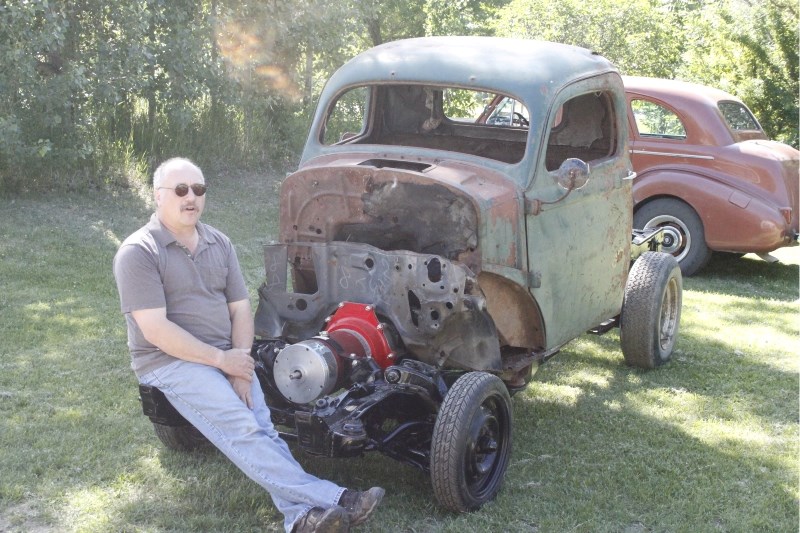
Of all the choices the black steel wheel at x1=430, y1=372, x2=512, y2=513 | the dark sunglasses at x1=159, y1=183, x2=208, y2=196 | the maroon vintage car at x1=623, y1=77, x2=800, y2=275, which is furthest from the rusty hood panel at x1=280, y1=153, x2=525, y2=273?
the maroon vintage car at x1=623, y1=77, x2=800, y2=275

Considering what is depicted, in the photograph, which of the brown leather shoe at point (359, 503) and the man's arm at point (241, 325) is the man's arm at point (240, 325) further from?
the brown leather shoe at point (359, 503)

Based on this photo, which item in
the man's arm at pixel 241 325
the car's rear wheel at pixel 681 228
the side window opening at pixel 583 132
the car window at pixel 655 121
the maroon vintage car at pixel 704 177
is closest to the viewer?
the man's arm at pixel 241 325

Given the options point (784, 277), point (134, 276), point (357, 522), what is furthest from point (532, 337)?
point (784, 277)

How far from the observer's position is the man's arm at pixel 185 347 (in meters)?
4.07

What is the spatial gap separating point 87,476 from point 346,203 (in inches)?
71.8

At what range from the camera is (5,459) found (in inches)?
184

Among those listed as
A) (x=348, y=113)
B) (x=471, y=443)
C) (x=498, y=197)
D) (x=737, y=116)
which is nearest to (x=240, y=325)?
(x=471, y=443)

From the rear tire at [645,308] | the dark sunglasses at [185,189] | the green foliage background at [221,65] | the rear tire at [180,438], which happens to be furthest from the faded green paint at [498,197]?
the green foliage background at [221,65]

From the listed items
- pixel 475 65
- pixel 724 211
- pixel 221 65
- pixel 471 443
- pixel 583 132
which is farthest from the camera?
pixel 221 65

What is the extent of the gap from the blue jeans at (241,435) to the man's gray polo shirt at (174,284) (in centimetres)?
13

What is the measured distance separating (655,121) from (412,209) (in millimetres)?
5725

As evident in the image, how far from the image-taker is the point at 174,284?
420 centimetres

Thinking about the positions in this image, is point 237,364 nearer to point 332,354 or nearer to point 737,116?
point 332,354

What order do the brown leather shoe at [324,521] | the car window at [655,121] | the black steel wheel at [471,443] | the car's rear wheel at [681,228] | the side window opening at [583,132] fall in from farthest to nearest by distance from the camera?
the car window at [655,121] → the car's rear wheel at [681,228] → the side window opening at [583,132] → the black steel wheel at [471,443] → the brown leather shoe at [324,521]
